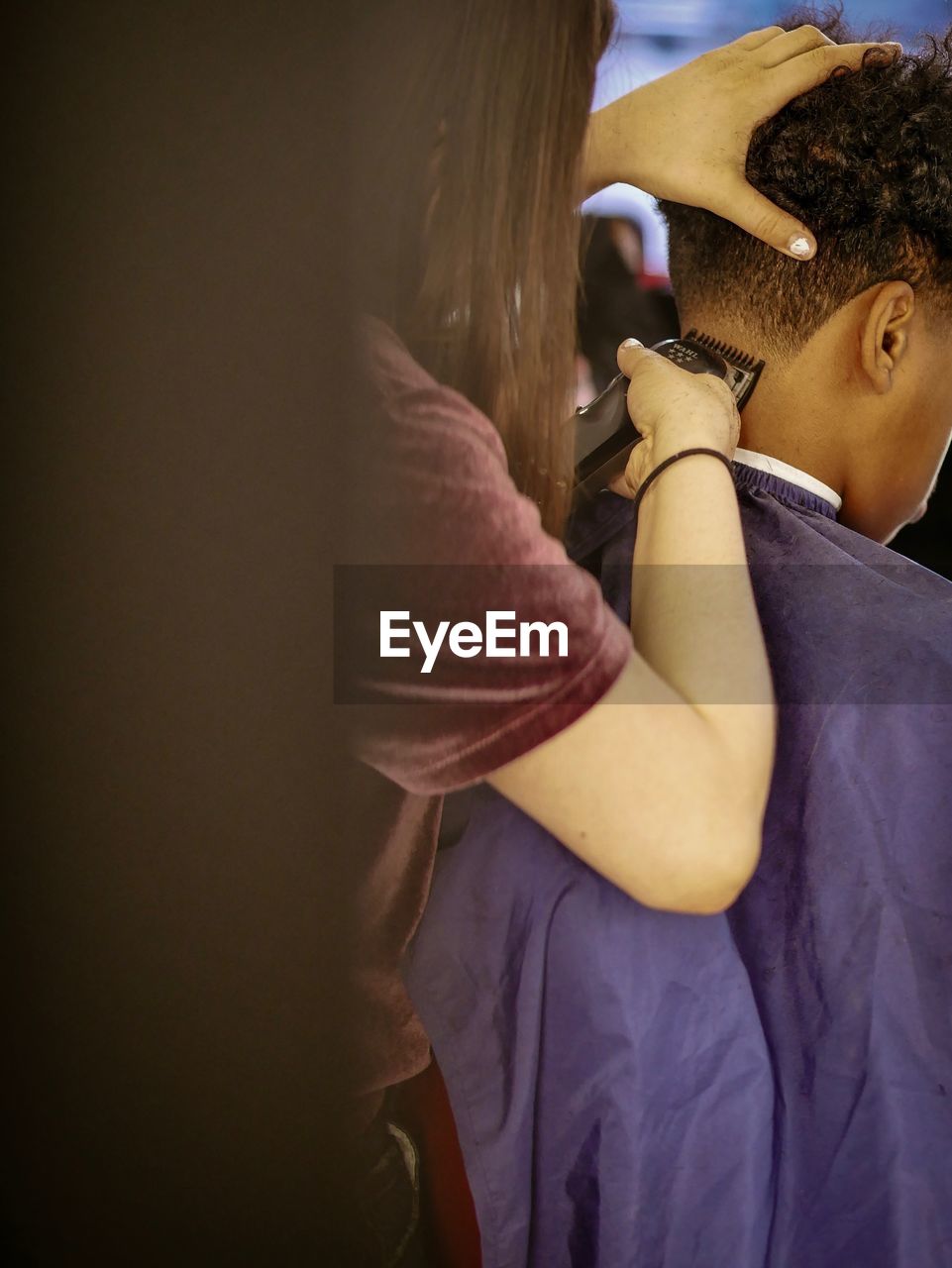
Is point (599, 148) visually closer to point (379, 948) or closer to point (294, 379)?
point (294, 379)

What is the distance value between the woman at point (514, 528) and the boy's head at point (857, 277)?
0.21m

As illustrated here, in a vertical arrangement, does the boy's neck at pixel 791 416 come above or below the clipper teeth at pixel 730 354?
below

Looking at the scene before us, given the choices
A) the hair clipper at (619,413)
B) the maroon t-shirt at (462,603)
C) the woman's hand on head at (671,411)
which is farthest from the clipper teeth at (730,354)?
the maroon t-shirt at (462,603)

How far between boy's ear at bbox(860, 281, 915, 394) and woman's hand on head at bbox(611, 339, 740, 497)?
20cm

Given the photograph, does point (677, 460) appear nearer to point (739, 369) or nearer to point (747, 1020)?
point (739, 369)

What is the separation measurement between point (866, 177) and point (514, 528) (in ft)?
2.09

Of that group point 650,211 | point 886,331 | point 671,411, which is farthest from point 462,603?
point 650,211

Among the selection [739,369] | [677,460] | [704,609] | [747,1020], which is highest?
[739,369]

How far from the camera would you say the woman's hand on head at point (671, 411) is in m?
0.89

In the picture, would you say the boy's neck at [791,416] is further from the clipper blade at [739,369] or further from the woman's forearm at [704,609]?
the woman's forearm at [704,609]

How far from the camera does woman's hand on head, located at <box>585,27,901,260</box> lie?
995 mm

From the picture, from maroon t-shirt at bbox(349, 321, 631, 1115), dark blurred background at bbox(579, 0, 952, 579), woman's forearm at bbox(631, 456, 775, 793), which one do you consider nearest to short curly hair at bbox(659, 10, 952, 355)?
dark blurred background at bbox(579, 0, 952, 579)

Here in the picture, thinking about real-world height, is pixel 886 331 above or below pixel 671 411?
above

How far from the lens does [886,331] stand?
3.44ft
